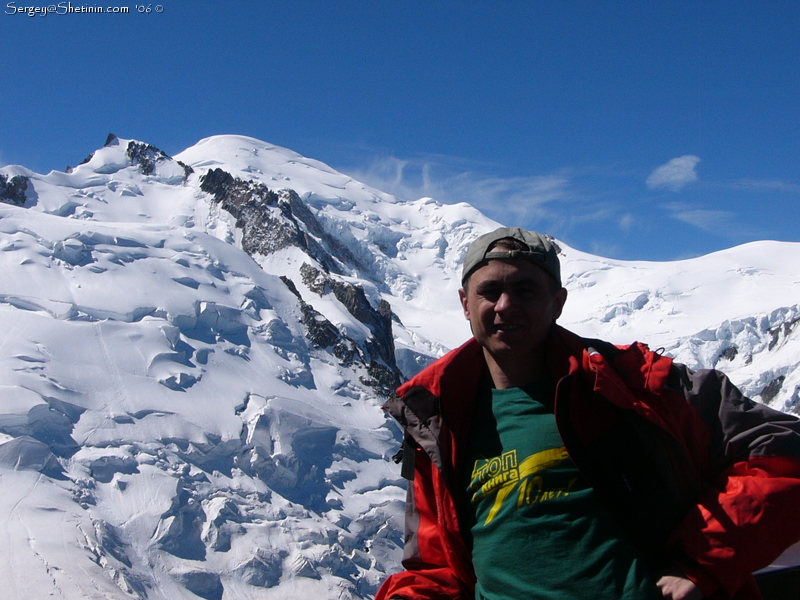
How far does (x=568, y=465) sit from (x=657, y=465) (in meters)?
0.31

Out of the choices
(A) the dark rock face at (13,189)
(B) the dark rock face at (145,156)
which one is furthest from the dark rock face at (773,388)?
(A) the dark rock face at (13,189)

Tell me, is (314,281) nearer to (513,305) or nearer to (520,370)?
(520,370)

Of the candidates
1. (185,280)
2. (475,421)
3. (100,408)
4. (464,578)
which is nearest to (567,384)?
(475,421)

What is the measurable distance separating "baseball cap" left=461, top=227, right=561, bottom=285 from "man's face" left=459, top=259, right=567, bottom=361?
0.09 ft

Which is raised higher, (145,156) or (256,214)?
(145,156)

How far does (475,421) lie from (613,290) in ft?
303

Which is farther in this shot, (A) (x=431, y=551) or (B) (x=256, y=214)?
(B) (x=256, y=214)

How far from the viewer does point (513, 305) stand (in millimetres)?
2658

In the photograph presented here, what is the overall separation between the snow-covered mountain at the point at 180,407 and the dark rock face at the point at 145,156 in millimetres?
6106

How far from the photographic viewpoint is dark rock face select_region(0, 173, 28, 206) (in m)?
54.1

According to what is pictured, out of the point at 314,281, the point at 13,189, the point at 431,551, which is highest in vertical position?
the point at 13,189

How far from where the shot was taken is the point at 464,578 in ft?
8.96

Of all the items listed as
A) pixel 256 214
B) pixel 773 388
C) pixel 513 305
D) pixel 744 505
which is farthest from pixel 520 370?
pixel 773 388

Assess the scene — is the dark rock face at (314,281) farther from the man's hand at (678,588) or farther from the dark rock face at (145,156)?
the man's hand at (678,588)
